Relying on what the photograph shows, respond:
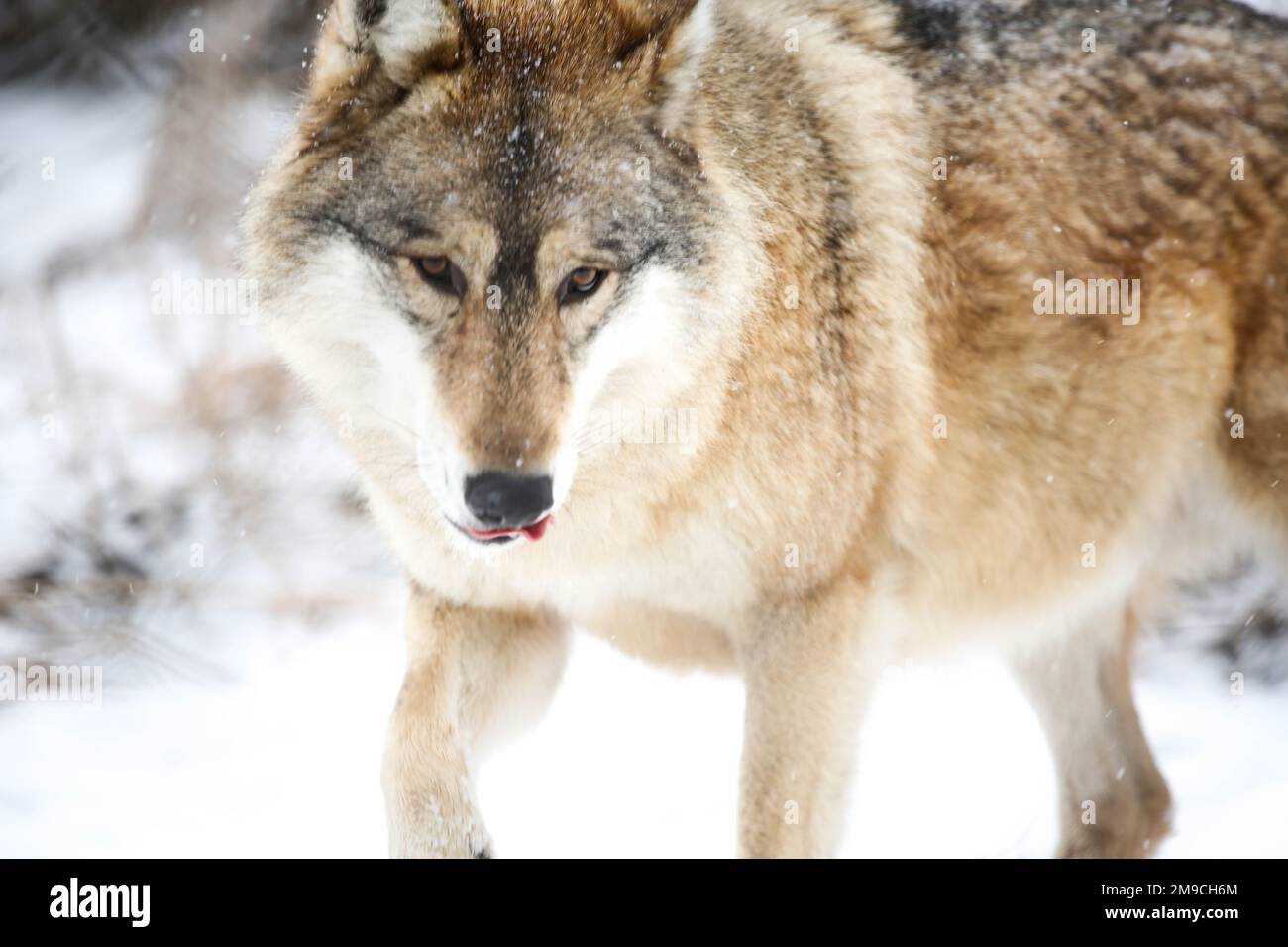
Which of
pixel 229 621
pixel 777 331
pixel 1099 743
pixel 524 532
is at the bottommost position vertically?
Answer: pixel 1099 743

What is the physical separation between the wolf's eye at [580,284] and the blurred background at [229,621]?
2.80 ft

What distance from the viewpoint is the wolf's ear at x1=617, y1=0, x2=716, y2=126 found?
3049mm

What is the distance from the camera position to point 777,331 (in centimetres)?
325

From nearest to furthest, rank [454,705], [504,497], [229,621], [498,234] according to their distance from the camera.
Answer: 1. [504,497]
2. [498,234]
3. [454,705]
4. [229,621]

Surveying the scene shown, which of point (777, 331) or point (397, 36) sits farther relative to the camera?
point (777, 331)

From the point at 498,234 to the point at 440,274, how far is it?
15 cm

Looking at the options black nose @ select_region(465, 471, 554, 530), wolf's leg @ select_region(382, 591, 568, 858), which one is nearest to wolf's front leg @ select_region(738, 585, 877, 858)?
wolf's leg @ select_region(382, 591, 568, 858)

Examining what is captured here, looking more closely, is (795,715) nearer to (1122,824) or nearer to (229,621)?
(1122,824)

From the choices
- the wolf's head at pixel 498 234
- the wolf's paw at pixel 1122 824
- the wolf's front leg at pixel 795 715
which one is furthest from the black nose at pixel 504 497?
the wolf's paw at pixel 1122 824

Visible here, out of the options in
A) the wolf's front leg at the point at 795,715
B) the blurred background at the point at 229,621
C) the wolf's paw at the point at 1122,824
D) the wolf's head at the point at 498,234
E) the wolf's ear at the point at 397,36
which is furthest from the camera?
the blurred background at the point at 229,621

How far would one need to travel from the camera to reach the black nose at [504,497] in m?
2.68

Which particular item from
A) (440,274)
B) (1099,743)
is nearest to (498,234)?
(440,274)

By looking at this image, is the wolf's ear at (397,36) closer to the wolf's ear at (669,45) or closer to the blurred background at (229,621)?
the wolf's ear at (669,45)
